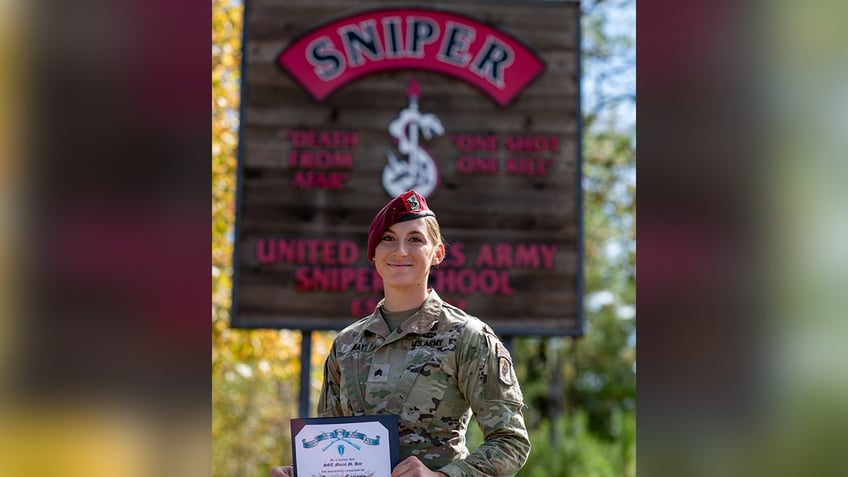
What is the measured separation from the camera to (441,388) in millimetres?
2395

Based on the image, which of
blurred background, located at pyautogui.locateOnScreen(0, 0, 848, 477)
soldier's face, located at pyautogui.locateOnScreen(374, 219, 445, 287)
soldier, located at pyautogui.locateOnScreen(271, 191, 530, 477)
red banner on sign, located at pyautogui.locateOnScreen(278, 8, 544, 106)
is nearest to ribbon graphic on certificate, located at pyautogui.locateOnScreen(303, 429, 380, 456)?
soldier, located at pyautogui.locateOnScreen(271, 191, 530, 477)

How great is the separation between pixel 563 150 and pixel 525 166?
279 mm

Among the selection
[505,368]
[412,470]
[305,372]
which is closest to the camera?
[412,470]

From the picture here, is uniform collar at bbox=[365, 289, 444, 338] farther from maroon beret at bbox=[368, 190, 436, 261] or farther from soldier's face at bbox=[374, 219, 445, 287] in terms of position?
maroon beret at bbox=[368, 190, 436, 261]

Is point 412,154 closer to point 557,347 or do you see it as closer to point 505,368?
point 505,368

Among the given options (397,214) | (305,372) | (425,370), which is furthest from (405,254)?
(305,372)

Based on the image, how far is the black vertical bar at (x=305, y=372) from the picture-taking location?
6.34m

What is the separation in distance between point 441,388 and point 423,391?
0.04 metres

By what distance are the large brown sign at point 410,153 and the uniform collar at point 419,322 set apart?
3.73 metres
